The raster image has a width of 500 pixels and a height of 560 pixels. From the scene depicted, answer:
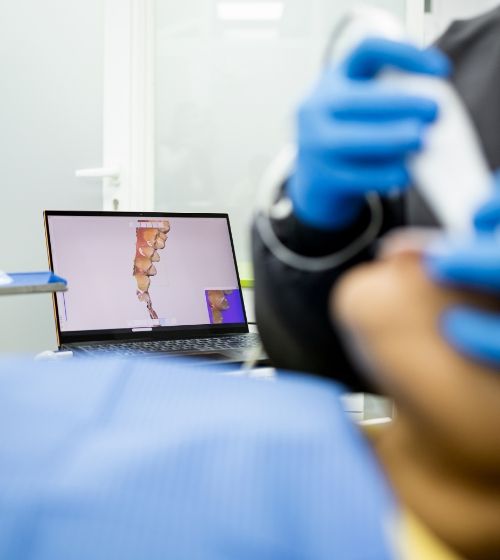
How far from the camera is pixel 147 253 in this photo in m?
1.38

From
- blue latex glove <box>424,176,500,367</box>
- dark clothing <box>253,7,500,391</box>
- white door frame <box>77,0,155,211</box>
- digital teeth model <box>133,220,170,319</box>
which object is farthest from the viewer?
white door frame <box>77,0,155,211</box>

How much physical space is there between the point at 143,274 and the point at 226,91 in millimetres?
657

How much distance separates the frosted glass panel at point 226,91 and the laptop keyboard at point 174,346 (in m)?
0.43

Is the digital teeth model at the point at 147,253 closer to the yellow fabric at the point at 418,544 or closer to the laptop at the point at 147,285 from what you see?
the laptop at the point at 147,285

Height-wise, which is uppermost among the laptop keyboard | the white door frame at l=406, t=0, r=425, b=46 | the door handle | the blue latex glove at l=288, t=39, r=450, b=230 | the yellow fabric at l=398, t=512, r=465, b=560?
the white door frame at l=406, t=0, r=425, b=46

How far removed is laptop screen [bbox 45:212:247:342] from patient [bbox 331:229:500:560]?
990mm

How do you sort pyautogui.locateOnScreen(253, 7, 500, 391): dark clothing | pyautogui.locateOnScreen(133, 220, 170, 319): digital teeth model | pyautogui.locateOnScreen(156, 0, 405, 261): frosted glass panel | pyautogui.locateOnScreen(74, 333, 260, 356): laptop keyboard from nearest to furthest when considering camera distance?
1. pyautogui.locateOnScreen(253, 7, 500, 391): dark clothing
2. pyautogui.locateOnScreen(74, 333, 260, 356): laptop keyboard
3. pyautogui.locateOnScreen(133, 220, 170, 319): digital teeth model
4. pyautogui.locateOnScreen(156, 0, 405, 261): frosted glass panel

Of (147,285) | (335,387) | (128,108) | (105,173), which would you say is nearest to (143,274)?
(147,285)

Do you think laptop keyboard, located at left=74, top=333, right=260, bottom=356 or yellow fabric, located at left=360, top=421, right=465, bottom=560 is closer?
yellow fabric, located at left=360, top=421, right=465, bottom=560

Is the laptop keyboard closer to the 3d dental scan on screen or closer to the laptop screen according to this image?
the laptop screen

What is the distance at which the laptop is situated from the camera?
4.14ft

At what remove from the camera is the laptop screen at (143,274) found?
4.19ft

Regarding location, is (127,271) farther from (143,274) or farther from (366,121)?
(366,121)

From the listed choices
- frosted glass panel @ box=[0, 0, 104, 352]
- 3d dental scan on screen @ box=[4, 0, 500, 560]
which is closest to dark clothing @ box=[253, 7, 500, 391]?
3d dental scan on screen @ box=[4, 0, 500, 560]
